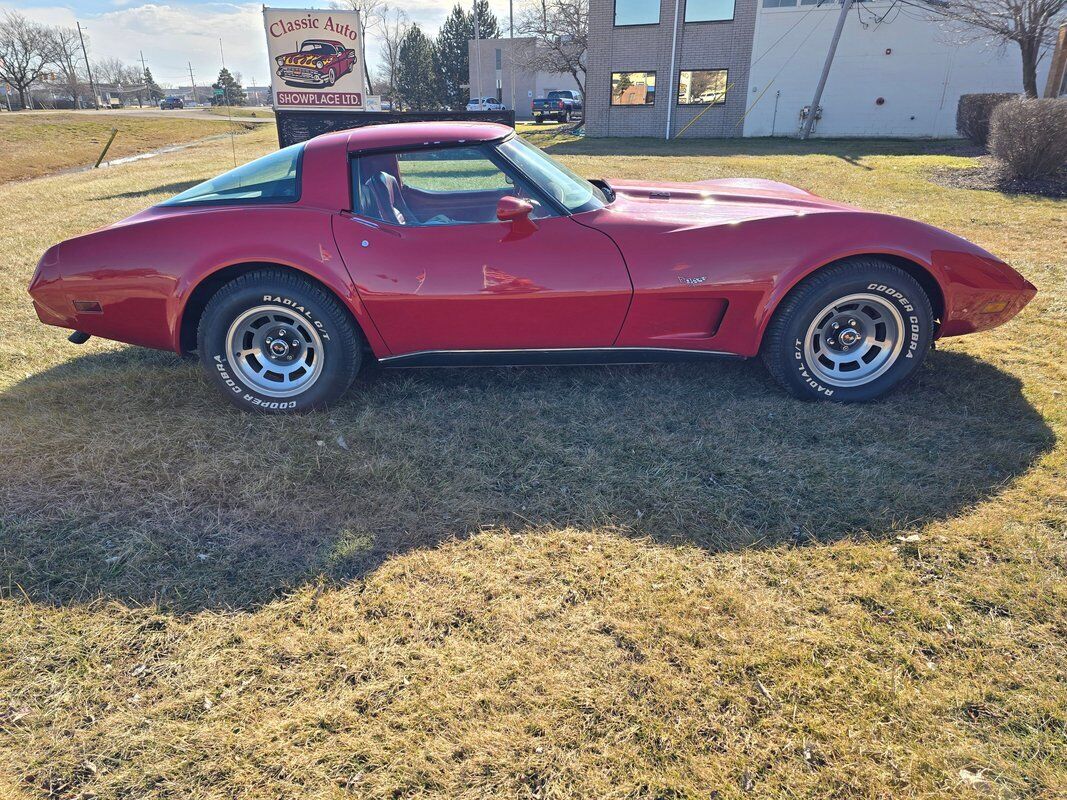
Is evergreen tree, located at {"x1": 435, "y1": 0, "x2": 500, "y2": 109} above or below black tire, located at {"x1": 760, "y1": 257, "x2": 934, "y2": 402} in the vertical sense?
above

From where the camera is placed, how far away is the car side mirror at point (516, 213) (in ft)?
10.2

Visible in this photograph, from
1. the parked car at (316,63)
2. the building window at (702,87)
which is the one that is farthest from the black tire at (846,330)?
the building window at (702,87)

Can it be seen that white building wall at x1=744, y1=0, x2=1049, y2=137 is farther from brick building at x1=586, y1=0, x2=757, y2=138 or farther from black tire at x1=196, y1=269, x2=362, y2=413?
black tire at x1=196, y1=269, x2=362, y2=413

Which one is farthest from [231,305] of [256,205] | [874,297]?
[874,297]

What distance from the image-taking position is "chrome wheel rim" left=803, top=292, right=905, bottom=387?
330 cm

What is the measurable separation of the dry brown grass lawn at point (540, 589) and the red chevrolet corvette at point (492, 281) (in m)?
0.32

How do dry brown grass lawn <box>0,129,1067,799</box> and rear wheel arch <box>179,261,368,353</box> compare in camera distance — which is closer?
dry brown grass lawn <box>0,129,1067,799</box>

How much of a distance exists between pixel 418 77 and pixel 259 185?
181 feet

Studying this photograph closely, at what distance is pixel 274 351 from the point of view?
3438 mm

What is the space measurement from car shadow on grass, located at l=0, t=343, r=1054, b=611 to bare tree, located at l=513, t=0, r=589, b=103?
34603 mm

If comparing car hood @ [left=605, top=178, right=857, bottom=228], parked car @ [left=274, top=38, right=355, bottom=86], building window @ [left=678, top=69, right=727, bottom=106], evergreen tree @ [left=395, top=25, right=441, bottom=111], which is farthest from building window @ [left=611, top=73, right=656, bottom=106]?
evergreen tree @ [left=395, top=25, right=441, bottom=111]

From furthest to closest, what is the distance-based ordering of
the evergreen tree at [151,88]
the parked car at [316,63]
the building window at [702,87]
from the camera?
the evergreen tree at [151,88]
the building window at [702,87]
the parked car at [316,63]

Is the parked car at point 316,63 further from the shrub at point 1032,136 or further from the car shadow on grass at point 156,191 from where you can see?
the shrub at point 1032,136

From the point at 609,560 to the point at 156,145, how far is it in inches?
1270
